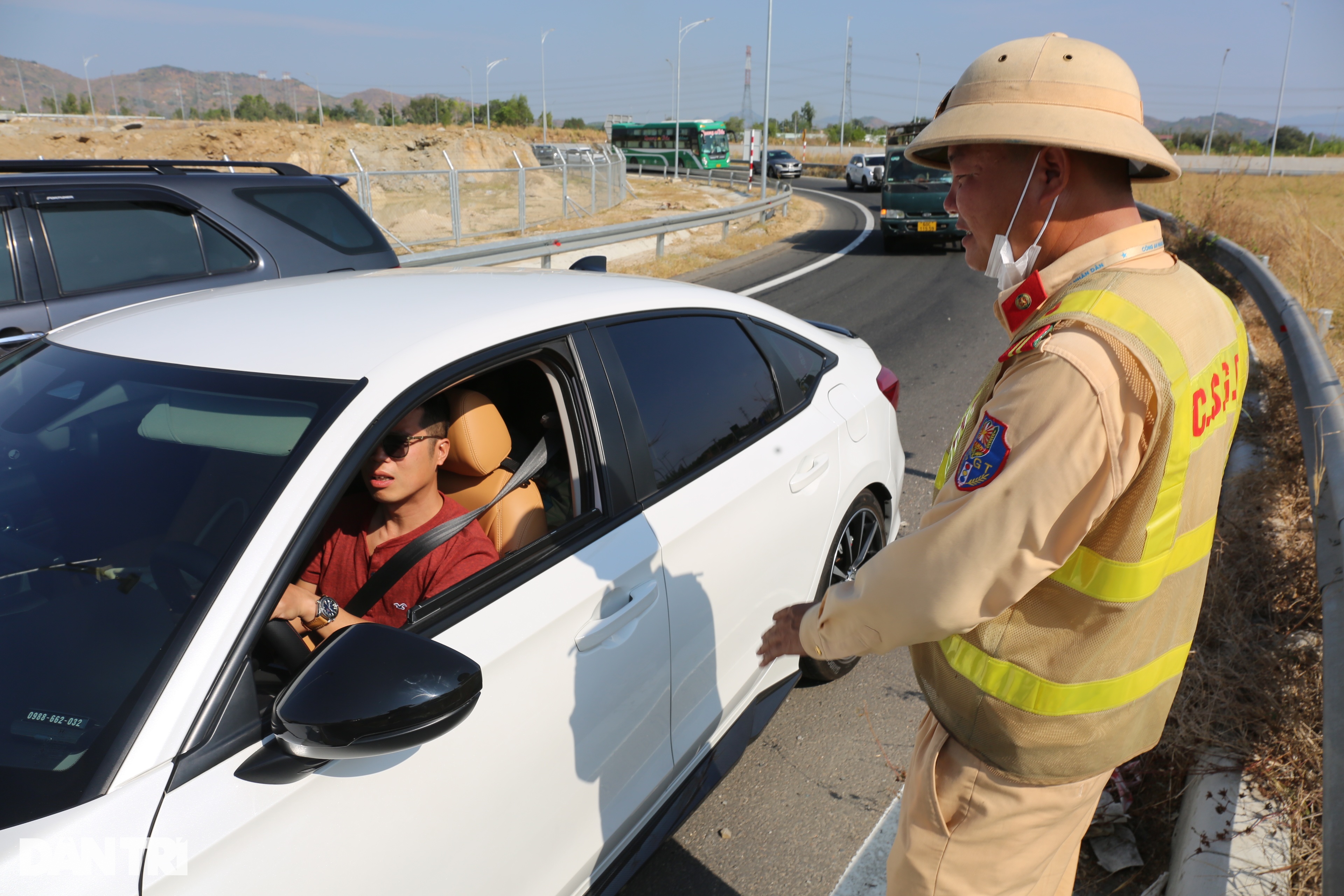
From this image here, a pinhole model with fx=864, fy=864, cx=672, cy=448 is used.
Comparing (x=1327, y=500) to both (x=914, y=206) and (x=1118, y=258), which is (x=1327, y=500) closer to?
(x=1118, y=258)

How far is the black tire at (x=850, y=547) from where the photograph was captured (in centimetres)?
Result: 322

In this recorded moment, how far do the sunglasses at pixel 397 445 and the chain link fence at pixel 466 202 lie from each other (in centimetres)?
1285

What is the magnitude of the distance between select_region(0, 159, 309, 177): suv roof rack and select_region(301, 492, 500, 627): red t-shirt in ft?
11.2

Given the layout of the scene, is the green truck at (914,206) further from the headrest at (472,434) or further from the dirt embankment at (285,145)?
the headrest at (472,434)

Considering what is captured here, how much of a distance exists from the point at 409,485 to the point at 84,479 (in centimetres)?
69

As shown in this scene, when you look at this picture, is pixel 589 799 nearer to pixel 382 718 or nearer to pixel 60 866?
pixel 382 718

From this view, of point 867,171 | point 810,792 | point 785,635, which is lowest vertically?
point 810,792

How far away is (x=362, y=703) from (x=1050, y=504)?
109 centimetres

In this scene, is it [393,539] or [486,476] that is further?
[486,476]

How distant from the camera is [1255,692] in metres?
2.76

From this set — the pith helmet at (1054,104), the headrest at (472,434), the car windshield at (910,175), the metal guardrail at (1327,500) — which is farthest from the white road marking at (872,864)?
the car windshield at (910,175)

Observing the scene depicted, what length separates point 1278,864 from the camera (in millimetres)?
2104

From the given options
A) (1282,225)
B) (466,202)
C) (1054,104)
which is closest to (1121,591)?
(1054,104)

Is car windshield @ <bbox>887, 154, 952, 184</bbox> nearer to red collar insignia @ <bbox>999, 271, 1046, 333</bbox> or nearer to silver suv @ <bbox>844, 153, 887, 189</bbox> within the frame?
red collar insignia @ <bbox>999, 271, 1046, 333</bbox>
